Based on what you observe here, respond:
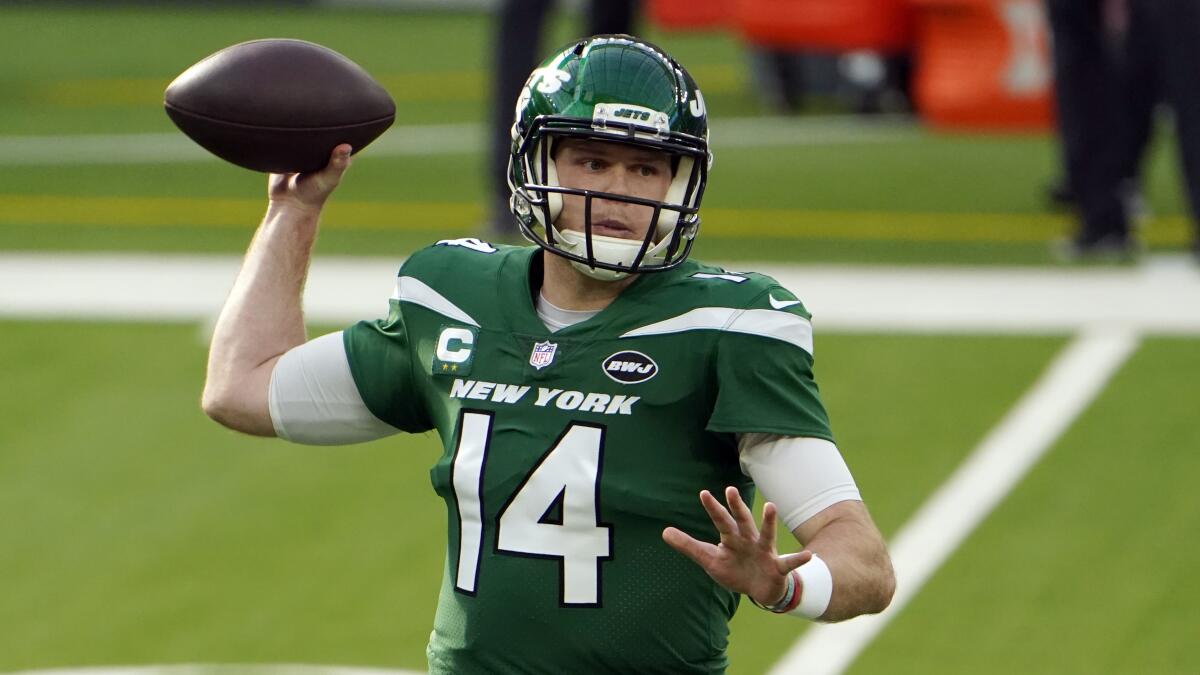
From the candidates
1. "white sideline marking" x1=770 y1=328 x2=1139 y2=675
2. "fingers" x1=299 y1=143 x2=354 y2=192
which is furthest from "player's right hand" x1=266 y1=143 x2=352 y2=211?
"white sideline marking" x1=770 y1=328 x2=1139 y2=675

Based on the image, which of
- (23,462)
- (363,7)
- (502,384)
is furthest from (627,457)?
(363,7)

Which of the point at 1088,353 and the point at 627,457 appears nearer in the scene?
the point at 627,457

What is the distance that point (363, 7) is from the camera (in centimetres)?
2144

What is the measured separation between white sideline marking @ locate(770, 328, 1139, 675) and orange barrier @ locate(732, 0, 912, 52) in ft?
18.9

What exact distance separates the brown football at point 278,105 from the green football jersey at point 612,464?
1.78 ft

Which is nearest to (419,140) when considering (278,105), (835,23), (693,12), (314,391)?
(835,23)

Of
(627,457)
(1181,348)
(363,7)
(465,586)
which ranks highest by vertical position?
(627,457)

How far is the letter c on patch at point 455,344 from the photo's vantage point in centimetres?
285

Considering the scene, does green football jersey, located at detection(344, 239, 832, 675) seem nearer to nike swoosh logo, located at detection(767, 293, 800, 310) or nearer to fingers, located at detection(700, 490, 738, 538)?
nike swoosh logo, located at detection(767, 293, 800, 310)

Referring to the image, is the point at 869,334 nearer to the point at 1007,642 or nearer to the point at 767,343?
Result: the point at 1007,642

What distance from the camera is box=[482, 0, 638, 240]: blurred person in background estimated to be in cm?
840

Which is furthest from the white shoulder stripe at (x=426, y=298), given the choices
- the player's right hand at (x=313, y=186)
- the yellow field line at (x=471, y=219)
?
the yellow field line at (x=471, y=219)

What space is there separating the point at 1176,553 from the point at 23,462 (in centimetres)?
339

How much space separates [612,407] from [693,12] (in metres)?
15.9
